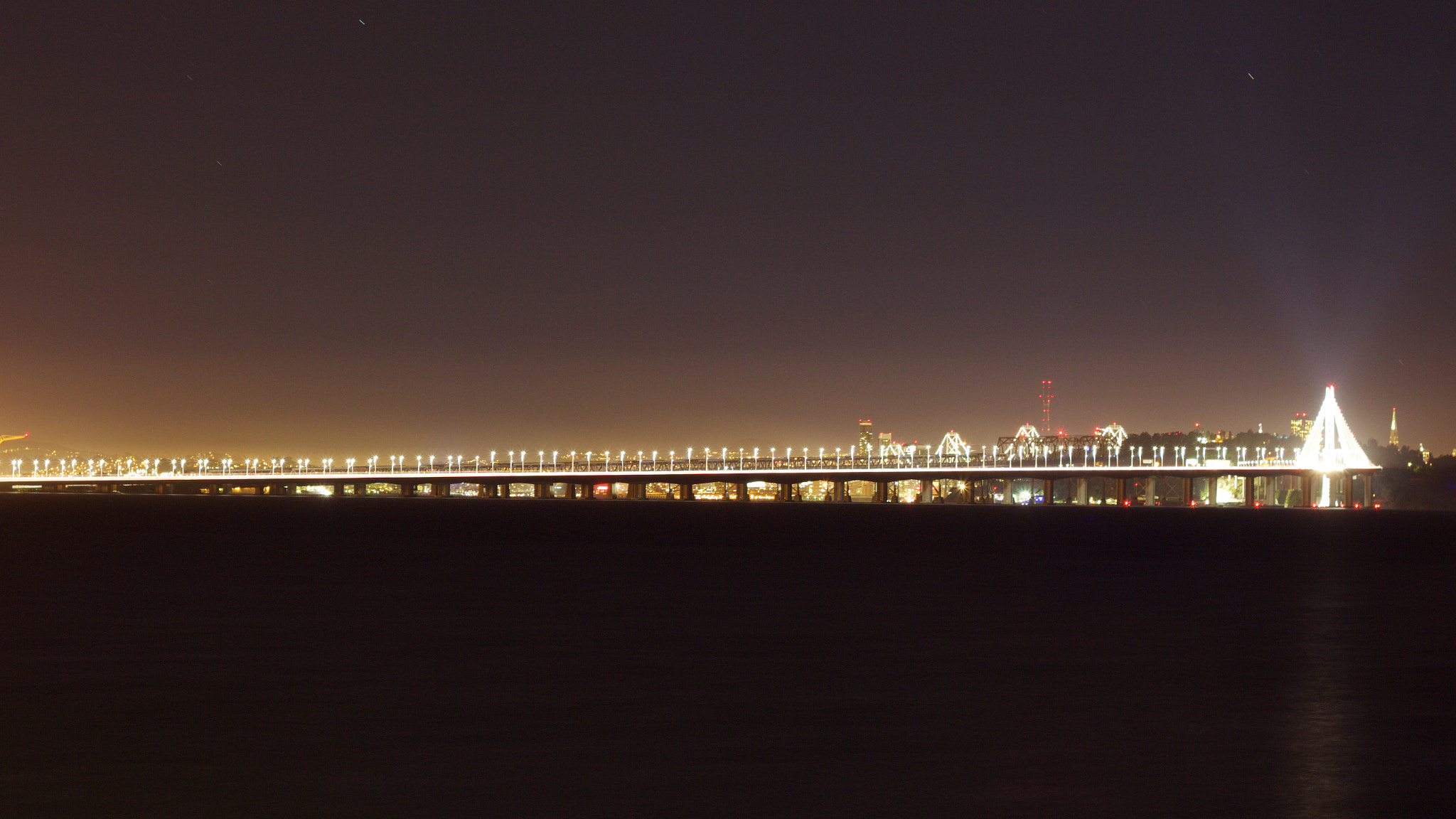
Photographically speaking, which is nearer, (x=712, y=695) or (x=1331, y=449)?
(x=712, y=695)

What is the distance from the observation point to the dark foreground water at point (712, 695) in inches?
346

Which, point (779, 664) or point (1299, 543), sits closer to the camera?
point (779, 664)

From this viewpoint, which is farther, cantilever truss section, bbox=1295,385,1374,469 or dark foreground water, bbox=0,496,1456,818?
cantilever truss section, bbox=1295,385,1374,469

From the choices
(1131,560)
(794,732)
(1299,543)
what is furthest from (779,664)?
(1299,543)

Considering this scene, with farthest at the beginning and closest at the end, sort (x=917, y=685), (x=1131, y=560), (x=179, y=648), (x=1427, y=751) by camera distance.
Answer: (x=1131, y=560) < (x=179, y=648) < (x=917, y=685) < (x=1427, y=751)

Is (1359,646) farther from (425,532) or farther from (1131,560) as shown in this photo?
(425,532)

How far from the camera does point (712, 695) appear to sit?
42.4 ft

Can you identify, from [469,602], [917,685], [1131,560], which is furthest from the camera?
[1131,560]

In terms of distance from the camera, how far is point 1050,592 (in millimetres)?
27781

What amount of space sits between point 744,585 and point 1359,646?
12.7 metres

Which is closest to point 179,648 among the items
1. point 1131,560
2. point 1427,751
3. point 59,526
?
point 1427,751

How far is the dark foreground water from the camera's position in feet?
28.8

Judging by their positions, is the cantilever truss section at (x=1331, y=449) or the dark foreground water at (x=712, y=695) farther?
the cantilever truss section at (x=1331, y=449)

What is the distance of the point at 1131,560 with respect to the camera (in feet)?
142
